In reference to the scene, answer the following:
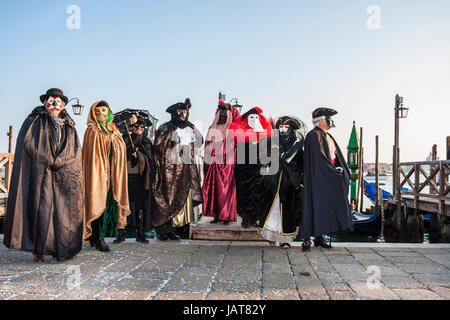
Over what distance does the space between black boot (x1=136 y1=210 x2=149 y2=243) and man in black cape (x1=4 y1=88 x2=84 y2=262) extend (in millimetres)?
1102

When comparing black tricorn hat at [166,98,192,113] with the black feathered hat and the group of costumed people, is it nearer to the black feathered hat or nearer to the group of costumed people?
the group of costumed people

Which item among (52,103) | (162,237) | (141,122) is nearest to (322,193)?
(162,237)

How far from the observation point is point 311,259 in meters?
4.52

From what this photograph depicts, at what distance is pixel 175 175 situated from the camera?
5.68 m

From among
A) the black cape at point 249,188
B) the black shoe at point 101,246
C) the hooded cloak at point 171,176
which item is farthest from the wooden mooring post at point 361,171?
the black shoe at point 101,246

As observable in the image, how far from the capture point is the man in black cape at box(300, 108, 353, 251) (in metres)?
4.96

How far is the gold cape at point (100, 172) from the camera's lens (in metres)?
4.80

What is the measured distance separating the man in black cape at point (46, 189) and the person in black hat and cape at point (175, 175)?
142 cm

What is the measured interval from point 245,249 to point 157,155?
2072 millimetres

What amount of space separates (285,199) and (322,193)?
0.55m

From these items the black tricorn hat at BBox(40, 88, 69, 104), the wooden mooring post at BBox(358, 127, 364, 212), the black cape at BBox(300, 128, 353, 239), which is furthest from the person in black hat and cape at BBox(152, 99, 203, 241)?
the wooden mooring post at BBox(358, 127, 364, 212)

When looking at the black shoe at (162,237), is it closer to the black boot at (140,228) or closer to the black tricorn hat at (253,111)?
the black boot at (140,228)
